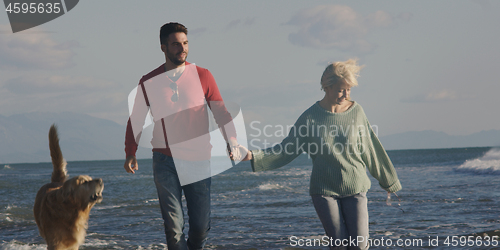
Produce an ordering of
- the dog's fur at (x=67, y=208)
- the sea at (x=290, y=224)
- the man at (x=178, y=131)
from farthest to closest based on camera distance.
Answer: the sea at (x=290, y=224) → the man at (x=178, y=131) → the dog's fur at (x=67, y=208)

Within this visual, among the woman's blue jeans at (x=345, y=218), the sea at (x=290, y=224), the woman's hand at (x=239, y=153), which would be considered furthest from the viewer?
the sea at (x=290, y=224)

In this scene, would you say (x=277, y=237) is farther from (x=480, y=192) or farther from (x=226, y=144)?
(x=480, y=192)

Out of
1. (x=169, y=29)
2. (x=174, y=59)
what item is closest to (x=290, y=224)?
(x=174, y=59)

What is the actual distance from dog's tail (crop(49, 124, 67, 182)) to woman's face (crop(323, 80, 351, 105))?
3.14m

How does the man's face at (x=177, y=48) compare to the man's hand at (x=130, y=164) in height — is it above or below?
above

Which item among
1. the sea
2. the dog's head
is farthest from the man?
the sea

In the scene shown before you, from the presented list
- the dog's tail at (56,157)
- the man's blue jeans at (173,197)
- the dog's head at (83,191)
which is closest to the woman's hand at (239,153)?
the man's blue jeans at (173,197)

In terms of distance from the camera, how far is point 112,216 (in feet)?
35.1

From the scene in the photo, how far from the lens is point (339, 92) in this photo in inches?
146

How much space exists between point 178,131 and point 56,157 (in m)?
1.71

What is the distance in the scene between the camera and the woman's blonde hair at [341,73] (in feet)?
11.8

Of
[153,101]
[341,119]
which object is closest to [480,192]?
[341,119]

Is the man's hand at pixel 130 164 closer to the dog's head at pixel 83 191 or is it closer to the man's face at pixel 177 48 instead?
the dog's head at pixel 83 191

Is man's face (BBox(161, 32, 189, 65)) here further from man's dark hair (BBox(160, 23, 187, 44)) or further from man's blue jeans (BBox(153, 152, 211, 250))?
man's blue jeans (BBox(153, 152, 211, 250))
